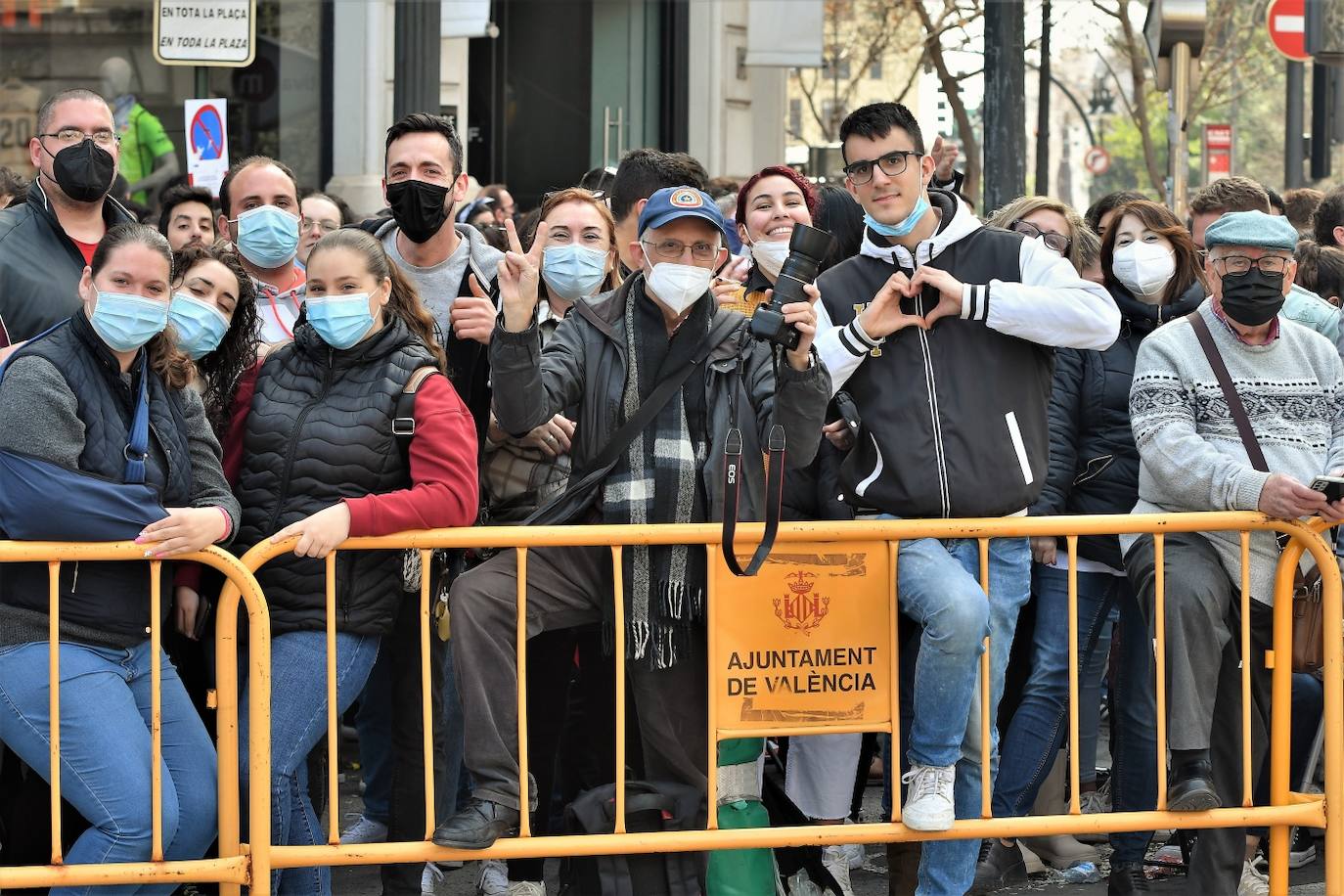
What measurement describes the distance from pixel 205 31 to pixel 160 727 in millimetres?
6054

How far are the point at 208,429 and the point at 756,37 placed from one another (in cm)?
1481

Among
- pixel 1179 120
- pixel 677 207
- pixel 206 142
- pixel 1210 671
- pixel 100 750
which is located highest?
pixel 1179 120

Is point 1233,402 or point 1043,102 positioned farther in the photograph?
point 1043,102

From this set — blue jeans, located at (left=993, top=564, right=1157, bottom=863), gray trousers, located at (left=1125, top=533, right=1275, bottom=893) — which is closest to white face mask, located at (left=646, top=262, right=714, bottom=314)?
gray trousers, located at (left=1125, top=533, right=1275, bottom=893)

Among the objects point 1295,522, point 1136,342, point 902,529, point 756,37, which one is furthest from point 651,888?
point 756,37

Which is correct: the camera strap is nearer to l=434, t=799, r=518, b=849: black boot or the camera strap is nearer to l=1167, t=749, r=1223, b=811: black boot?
l=434, t=799, r=518, b=849: black boot

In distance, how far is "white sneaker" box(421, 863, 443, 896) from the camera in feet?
20.3

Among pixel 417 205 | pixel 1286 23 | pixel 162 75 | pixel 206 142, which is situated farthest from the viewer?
pixel 162 75

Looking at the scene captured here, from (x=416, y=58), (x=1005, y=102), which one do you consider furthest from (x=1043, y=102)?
(x=1005, y=102)

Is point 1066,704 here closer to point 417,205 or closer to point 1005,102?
point 417,205

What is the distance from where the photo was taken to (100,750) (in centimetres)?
473

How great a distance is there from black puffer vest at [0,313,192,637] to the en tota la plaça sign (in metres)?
5.38

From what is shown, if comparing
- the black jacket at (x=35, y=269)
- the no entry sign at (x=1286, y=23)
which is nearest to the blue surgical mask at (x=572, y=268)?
the black jacket at (x=35, y=269)

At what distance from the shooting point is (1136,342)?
21.2 feet
